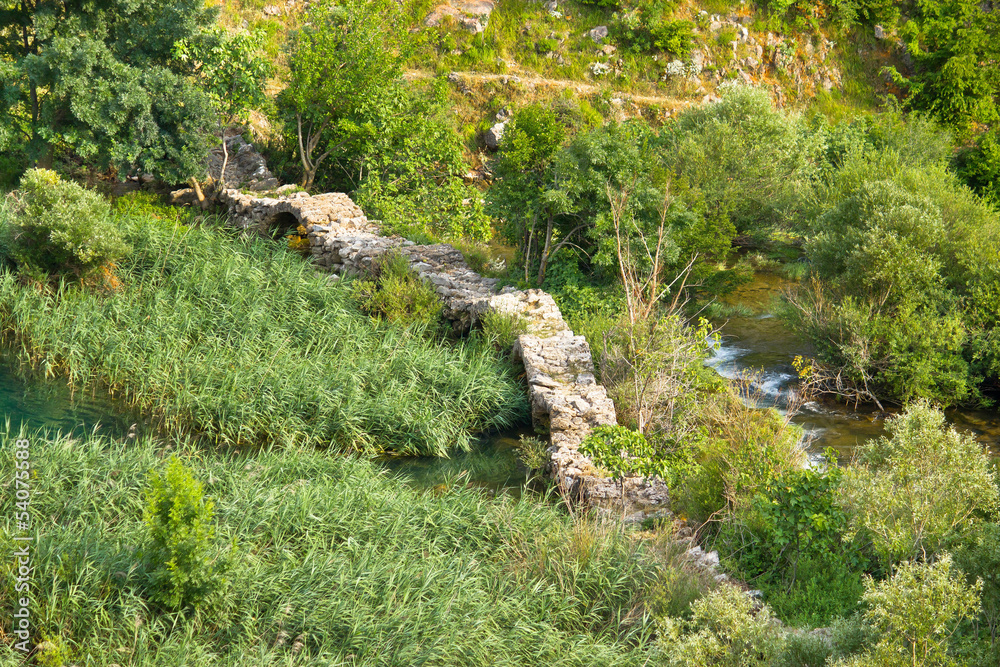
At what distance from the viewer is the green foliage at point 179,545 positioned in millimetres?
6125

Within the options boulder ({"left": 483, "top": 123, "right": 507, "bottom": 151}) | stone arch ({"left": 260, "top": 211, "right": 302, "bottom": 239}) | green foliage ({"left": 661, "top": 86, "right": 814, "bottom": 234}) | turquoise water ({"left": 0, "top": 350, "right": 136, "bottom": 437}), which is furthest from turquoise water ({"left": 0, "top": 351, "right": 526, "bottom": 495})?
boulder ({"left": 483, "top": 123, "right": 507, "bottom": 151})

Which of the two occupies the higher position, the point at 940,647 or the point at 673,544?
the point at 940,647

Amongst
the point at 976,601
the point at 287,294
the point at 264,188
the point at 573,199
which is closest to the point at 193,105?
the point at 264,188

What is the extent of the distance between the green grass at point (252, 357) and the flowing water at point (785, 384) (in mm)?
3898

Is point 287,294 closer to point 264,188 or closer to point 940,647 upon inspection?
point 264,188

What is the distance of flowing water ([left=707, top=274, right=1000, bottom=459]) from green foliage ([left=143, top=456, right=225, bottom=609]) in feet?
23.5

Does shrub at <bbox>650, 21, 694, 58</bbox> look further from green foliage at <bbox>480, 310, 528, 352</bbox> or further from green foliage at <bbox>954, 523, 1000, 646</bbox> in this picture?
green foliage at <bbox>954, 523, 1000, 646</bbox>

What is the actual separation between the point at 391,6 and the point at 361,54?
2362 mm

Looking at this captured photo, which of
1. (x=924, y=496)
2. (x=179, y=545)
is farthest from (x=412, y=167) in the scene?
(x=924, y=496)

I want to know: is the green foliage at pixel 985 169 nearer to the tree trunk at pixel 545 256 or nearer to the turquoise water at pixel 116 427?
the tree trunk at pixel 545 256

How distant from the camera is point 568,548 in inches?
303

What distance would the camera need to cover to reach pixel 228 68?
1708cm

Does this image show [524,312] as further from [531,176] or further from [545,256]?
[531,176]

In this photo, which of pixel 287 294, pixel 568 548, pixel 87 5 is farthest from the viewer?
pixel 87 5
